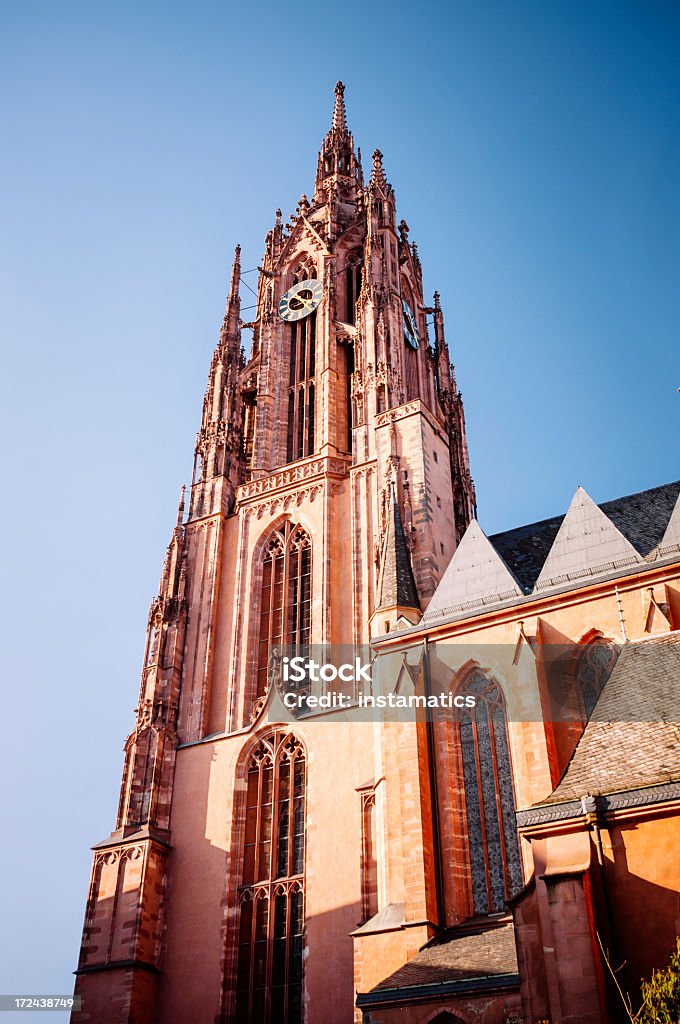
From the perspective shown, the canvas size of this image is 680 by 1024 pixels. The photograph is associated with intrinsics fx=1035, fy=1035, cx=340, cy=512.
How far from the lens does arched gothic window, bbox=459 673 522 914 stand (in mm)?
17766

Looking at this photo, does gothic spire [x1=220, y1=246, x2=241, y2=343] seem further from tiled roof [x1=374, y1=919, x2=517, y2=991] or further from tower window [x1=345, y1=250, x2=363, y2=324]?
tiled roof [x1=374, y1=919, x2=517, y2=991]

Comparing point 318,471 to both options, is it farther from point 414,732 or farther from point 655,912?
point 655,912

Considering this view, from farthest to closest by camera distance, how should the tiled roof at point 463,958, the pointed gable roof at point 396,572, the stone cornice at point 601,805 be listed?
1. the pointed gable roof at point 396,572
2. the tiled roof at point 463,958
3. the stone cornice at point 601,805

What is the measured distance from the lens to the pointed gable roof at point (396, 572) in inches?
865

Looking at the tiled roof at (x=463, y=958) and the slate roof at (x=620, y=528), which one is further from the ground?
the slate roof at (x=620, y=528)

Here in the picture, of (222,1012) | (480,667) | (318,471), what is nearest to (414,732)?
(480,667)

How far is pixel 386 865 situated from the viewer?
717 inches

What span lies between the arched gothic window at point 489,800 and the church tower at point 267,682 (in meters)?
0.94

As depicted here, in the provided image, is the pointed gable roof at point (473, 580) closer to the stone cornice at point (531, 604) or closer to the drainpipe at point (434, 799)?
the stone cornice at point (531, 604)

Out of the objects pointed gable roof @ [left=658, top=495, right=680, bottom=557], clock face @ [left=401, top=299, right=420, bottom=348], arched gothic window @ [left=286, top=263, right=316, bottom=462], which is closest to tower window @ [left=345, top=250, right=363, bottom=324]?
arched gothic window @ [left=286, top=263, right=316, bottom=462]

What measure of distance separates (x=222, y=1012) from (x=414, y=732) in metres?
7.30

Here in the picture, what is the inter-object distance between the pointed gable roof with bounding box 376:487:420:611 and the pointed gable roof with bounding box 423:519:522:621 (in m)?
0.58

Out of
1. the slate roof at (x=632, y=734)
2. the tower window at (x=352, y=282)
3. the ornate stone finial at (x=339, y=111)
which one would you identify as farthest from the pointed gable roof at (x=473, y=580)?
the ornate stone finial at (x=339, y=111)

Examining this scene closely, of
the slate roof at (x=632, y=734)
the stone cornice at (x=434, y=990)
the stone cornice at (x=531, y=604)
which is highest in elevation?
the stone cornice at (x=531, y=604)
